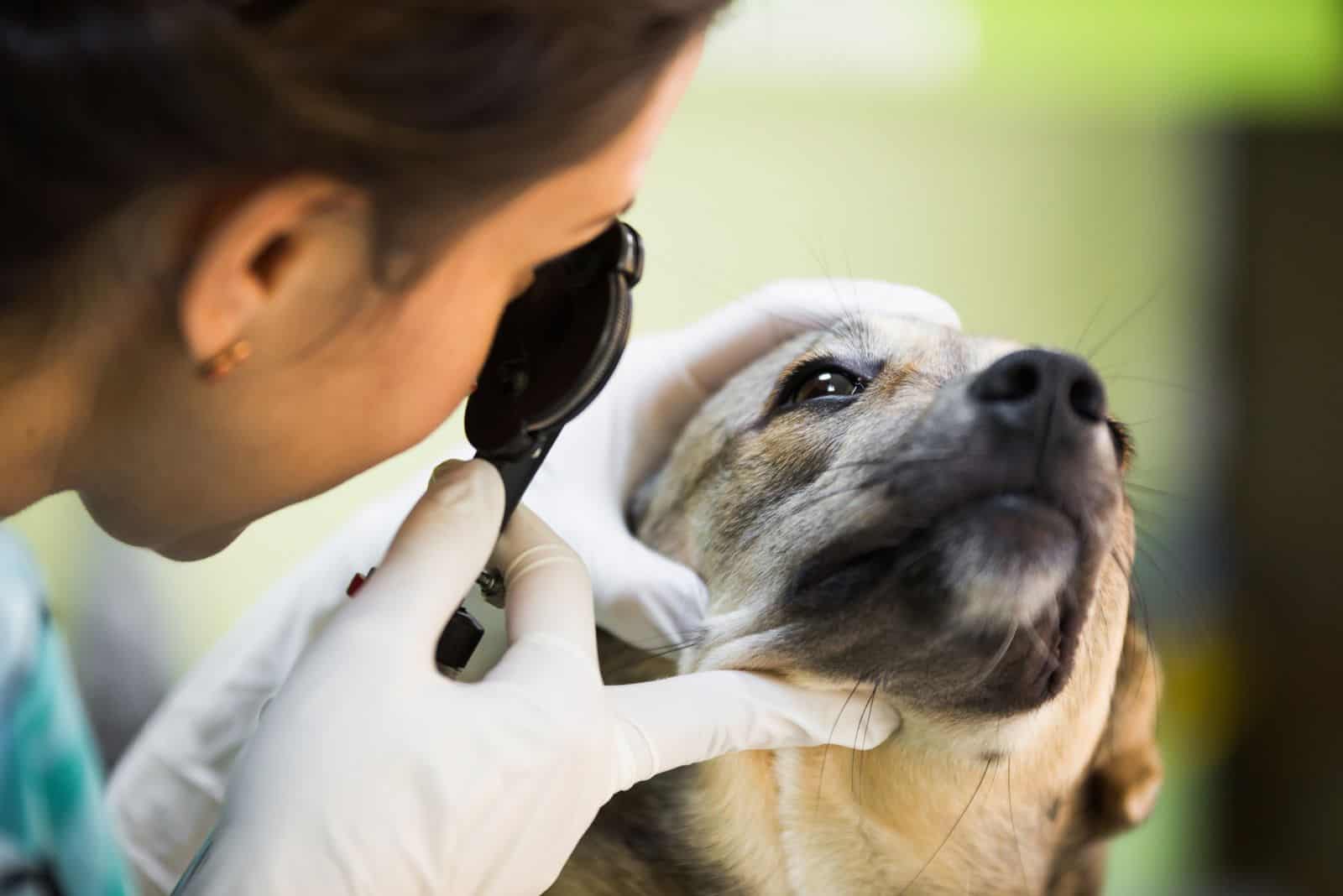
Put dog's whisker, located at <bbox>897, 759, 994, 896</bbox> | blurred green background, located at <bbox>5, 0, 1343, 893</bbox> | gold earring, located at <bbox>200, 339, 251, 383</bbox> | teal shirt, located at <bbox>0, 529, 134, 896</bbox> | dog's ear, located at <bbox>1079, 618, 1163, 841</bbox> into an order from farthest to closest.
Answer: blurred green background, located at <bbox>5, 0, 1343, 893</bbox> < dog's ear, located at <bbox>1079, 618, 1163, 841</bbox> < dog's whisker, located at <bbox>897, 759, 994, 896</bbox> < teal shirt, located at <bbox>0, 529, 134, 896</bbox> < gold earring, located at <bbox>200, 339, 251, 383</bbox>

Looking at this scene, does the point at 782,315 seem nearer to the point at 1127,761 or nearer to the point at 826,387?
the point at 826,387

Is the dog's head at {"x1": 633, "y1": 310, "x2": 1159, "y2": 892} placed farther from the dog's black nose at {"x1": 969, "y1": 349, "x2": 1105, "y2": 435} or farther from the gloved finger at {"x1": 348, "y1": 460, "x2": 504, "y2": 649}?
the gloved finger at {"x1": 348, "y1": 460, "x2": 504, "y2": 649}

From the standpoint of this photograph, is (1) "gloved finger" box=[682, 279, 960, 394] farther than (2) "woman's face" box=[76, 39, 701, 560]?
Yes

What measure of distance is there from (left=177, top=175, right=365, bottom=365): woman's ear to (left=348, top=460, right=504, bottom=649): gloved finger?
0.61 ft

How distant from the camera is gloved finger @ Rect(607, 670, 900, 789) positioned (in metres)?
0.85

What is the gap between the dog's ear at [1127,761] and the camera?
1146mm

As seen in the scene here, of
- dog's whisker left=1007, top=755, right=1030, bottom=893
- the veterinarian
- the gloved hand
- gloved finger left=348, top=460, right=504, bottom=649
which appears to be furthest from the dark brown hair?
dog's whisker left=1007, top=755, right=1030, bottom=893

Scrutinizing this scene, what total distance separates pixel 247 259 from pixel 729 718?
49cm

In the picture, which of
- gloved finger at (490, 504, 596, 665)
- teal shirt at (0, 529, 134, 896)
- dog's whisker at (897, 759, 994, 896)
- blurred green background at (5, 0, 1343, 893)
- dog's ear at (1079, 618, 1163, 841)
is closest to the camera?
gloved finger at (490, 504, 596, 665)

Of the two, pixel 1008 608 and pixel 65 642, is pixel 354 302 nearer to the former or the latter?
pixel 1008 608

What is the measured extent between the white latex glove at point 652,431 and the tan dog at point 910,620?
3 cm

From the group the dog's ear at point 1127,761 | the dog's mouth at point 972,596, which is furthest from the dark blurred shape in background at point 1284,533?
the dog's mouth at point 972,596

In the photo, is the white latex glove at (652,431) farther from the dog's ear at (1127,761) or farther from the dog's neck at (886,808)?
the dog's ear at (1127,761)

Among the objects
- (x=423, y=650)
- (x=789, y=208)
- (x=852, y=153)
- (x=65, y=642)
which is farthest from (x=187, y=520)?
(x=852, y=153)
